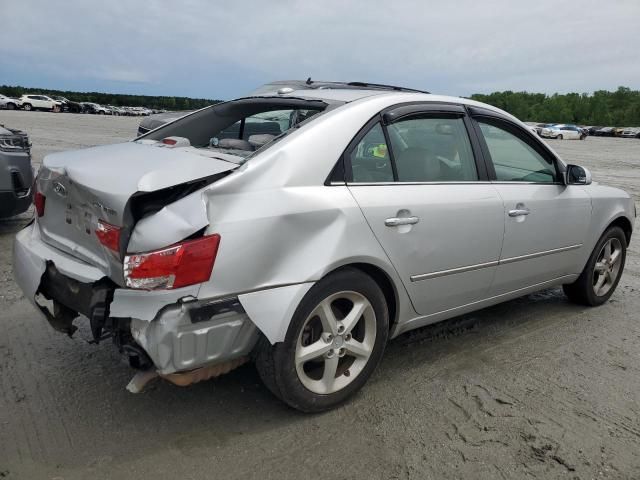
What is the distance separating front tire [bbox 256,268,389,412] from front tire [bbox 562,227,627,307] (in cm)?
236

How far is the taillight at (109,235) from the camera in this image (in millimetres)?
2445

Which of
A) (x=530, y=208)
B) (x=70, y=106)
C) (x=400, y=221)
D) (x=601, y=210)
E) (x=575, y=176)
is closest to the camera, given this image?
(x=400, y=221)

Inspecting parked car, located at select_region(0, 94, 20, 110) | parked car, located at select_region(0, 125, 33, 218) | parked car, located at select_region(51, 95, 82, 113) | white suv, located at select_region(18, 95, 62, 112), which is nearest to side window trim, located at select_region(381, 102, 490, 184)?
parked car, located at select_region(0, 125, 33, 218)

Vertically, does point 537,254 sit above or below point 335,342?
above

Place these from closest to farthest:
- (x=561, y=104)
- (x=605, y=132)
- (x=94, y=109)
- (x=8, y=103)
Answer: (x=8, y=103), (x=94, y=109), (x=605, y=132), (x=561, y=104)

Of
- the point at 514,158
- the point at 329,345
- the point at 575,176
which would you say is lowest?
the point at 329,345

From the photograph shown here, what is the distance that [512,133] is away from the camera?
3965 millimetres

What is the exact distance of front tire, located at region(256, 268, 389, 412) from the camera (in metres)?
2.63

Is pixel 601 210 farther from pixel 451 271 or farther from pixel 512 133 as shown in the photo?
pixel 451 271

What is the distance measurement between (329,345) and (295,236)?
2.02ft

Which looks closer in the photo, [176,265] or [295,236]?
[176,265]

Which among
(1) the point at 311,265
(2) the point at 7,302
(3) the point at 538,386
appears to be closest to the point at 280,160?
(1) the point at 311,265

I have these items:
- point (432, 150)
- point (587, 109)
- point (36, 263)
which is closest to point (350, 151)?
point (432, 150)

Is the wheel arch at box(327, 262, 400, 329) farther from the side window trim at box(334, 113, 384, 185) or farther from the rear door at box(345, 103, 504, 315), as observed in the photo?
the side window trim at box(334, 113, 384, 185)
